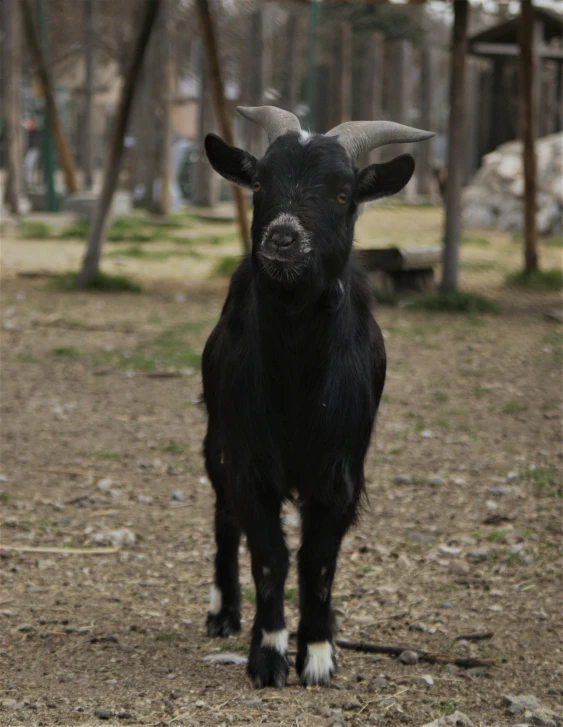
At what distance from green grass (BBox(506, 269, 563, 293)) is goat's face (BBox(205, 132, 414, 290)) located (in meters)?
8.79

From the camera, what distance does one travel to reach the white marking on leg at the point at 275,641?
3.87 meters

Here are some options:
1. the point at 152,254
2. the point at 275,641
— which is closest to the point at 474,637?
the point at 275,641

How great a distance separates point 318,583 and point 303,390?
27.6 inches

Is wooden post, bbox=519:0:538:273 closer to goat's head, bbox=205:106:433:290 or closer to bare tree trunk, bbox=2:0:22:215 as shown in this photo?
bare tree trunk, bbox=2:0:22:215

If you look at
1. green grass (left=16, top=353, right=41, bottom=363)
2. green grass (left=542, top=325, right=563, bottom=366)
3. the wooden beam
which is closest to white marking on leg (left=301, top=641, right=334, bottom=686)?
green grass (left=16, top=353, right=41, bottom=363)

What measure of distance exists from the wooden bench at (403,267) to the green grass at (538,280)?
115cm

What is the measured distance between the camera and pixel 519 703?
3643 millimetres

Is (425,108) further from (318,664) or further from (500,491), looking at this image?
(318,664)

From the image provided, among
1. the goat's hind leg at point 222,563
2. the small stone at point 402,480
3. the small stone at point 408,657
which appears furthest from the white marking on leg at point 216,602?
the small stone at point 402,480

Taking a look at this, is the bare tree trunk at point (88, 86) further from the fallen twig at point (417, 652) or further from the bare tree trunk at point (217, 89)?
the fallen twig at point (417, 652)

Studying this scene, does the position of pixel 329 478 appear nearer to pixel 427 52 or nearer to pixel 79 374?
pixel 79 374

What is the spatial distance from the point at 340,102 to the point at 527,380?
14.2 metres

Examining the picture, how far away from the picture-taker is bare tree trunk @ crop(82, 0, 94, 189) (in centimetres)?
1903

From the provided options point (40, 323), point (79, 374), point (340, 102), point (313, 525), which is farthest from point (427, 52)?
point (313, 525)
